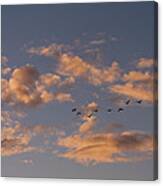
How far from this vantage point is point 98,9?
507 cm

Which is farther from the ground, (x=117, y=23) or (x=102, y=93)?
(x=117, y=23)

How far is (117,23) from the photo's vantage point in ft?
16.5

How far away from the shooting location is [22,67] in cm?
517

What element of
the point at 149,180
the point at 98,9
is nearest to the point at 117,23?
the point at 98,9

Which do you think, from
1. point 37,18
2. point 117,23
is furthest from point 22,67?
point 117,23

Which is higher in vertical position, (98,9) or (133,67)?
(98,9)

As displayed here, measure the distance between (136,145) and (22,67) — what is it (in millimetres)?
835

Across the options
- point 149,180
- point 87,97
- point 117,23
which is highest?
point 117,23

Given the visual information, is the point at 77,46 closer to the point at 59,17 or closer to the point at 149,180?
the point at 59,17

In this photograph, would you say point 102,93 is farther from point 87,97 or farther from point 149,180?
point 149,180

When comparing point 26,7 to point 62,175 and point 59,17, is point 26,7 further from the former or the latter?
point 62,175

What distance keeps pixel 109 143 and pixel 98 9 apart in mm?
795

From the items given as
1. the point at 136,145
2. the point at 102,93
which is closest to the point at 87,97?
the point at 102,93

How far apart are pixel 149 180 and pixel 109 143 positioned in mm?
319
